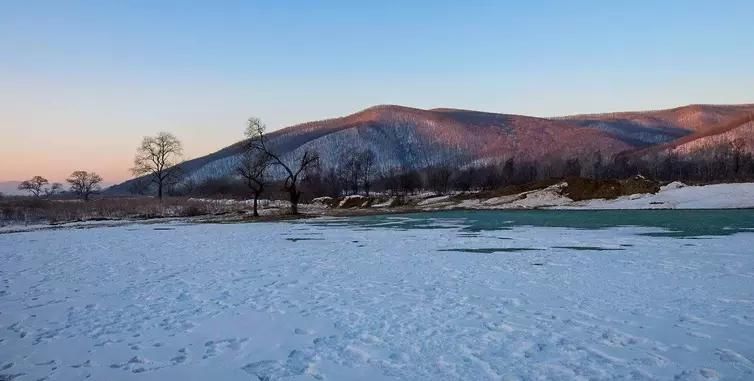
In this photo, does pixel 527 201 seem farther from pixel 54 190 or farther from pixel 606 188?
pixel 54 190

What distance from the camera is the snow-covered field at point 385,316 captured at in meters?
6.48

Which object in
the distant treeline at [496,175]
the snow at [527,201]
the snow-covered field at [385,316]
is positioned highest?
the distant treeline at [496,175]

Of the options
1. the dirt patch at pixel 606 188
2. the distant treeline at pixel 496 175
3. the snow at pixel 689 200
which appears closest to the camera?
the snow at pixel 689 200

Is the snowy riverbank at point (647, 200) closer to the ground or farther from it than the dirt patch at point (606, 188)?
closer to the ground

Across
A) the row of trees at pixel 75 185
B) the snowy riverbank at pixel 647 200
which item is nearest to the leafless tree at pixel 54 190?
the row of trees at pixel 75 185

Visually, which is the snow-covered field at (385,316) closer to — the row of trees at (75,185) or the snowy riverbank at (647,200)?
the snowy riverbank at (647,200)

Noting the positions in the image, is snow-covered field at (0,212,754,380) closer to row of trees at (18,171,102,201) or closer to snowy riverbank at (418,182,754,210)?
snowy riverbank at (418,182,754,210)

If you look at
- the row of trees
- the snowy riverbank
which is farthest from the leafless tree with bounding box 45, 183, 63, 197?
the snowy riverbank

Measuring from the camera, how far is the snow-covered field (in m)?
6.48

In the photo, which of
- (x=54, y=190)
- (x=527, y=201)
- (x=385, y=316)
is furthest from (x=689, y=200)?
(x=54, y=190)

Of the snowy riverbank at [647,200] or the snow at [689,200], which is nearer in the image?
the snow at [689,200]

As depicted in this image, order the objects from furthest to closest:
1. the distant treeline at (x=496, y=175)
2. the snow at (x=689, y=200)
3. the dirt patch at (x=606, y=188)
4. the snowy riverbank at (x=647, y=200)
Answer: the distant treeline at (x=496, y=175) < the dirt patch at (x=606, y=188) < the snowy riverbank at (x=647, y=200) < the snow at (x=689, y=200)

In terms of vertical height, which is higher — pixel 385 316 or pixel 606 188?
pixel 606 188

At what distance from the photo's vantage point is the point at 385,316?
891 centimetres
